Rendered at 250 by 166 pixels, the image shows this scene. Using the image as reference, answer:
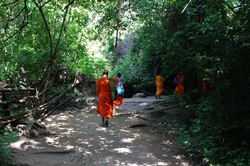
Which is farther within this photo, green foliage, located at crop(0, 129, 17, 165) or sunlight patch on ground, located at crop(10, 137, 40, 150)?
sunlight patch on ground, located at crop(10, 137, 40, 150)

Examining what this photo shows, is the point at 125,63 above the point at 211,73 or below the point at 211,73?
above

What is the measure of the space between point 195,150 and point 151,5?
5.20 m

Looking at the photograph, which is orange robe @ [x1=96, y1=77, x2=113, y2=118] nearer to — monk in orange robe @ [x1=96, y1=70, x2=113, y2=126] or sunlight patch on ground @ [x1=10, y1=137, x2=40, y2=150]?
monk in orange robe @ [x1=96, y1=70, x2=113, y2=126]

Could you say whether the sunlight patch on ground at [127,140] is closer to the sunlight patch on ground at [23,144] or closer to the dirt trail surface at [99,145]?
the dirt trail surface at [99,145]

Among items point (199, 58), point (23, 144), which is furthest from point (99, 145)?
point (199, 58)

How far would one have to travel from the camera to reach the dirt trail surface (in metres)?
4.98

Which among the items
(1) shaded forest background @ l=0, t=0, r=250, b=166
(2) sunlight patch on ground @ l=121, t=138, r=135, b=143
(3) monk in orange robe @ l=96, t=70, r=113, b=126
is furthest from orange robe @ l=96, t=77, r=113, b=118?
(1) shaded forest background @ l=0, t=0, r=250, b=166

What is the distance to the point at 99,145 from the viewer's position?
5953 mm

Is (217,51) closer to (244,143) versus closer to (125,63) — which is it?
(244,143)

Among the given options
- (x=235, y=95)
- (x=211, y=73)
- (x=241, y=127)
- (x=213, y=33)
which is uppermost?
(x=213, y=33)

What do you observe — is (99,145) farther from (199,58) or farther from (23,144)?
(199,58)

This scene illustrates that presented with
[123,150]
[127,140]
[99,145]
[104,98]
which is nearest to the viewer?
[123,150]

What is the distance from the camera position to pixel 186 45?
7.61 metres

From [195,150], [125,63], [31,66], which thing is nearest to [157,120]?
[195,150]
